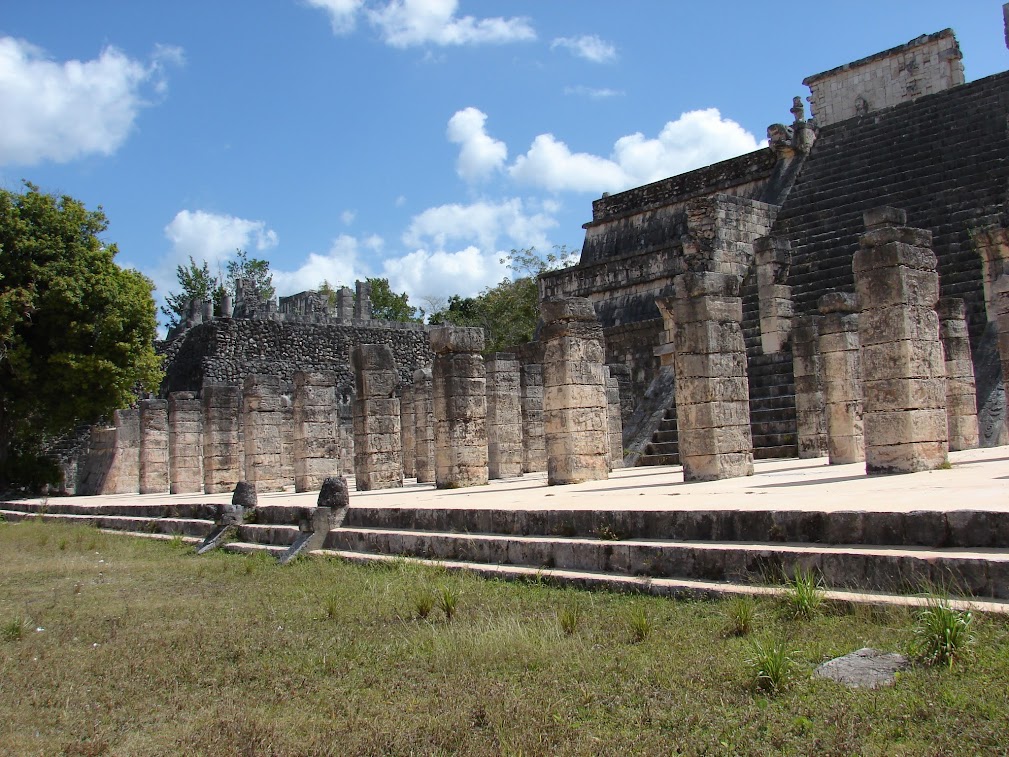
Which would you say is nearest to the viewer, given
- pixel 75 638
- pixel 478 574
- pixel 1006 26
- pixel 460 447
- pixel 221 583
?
pixel 75 638

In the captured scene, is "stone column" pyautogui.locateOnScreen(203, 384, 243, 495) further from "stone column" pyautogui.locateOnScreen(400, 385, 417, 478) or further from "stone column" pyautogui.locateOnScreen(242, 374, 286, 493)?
"stone column" pyautogui.locateOnScreen(400, 385, 417, 478)

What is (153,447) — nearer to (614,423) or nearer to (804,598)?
(614,423)

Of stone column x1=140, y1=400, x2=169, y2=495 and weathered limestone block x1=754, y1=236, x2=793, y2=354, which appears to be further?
stone column x1=140, y1=400, x2=169, y2=495

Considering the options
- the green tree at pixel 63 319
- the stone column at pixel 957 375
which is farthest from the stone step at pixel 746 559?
the green tree at pixel 63 319

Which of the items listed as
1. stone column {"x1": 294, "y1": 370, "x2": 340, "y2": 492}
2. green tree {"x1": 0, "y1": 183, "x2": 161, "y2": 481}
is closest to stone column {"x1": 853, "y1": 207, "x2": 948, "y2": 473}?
stone column {"x1": 294, "y1": 370, "x2": 340, "y2": 492}

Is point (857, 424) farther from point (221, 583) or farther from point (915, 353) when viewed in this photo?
point (221, 583)

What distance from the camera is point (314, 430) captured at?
20.0m

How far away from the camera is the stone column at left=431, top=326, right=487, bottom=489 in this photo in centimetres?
1595

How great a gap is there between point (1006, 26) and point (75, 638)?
81.0 ft

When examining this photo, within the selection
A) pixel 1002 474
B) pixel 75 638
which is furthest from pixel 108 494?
pixel 1002 474

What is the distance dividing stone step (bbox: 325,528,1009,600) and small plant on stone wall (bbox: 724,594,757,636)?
68 centimetres

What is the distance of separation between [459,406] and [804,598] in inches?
429

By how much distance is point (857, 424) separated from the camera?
14.4 meters

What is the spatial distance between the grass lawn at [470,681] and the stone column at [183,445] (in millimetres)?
16833
